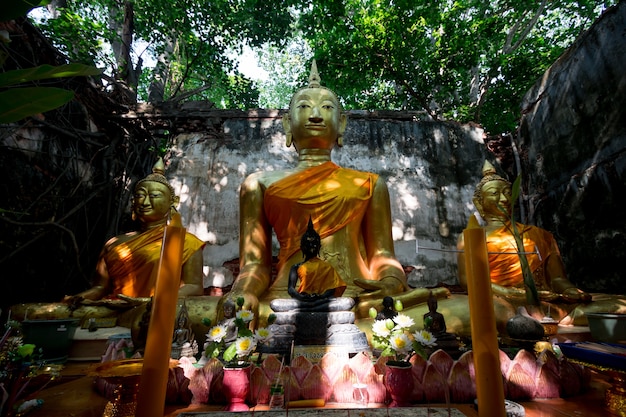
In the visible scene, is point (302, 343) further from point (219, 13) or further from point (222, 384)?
point (219, 13)

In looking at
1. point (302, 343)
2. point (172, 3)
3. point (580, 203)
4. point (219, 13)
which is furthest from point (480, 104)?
point (302, 343)

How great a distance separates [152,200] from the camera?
14.4ft

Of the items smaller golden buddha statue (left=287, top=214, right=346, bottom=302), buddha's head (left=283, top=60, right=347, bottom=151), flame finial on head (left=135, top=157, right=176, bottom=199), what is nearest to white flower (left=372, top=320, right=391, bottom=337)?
smaller golden buddha statue (left=287, top=214, right=346, bottom=302)

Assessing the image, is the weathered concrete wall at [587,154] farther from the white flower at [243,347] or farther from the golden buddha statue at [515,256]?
the white flower at [243,347]

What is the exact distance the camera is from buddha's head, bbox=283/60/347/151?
373 centimetres

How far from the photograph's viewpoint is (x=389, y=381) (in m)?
1.35

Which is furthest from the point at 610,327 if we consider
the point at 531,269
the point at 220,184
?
the point at 220,184

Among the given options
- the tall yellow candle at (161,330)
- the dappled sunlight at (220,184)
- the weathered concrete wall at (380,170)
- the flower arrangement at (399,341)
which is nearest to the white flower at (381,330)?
the flower arrangement at (399,341)

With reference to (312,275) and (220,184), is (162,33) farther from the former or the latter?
(312,275)

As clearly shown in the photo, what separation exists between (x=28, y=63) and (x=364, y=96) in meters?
8.65

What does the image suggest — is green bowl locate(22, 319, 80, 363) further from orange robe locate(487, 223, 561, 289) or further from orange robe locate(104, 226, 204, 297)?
orange robe locate(487, 223, 561, 289)

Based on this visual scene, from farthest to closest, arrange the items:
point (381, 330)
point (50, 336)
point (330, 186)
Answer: point (330, 186)
point (50, 336)
point (381, 330)

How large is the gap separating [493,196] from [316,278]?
3.11 meters

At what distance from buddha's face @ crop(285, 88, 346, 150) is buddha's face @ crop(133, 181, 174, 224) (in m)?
1.84
